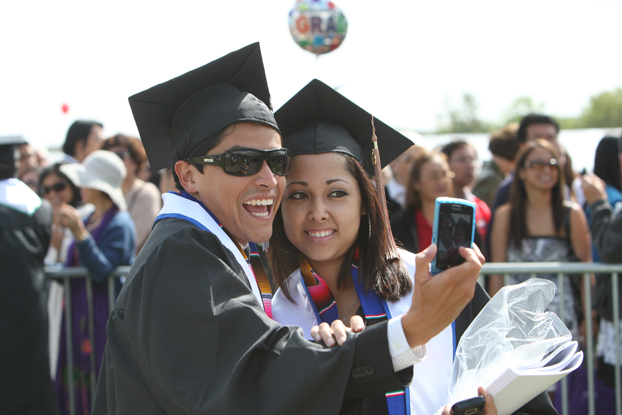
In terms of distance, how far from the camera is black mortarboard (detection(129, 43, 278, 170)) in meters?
2.07

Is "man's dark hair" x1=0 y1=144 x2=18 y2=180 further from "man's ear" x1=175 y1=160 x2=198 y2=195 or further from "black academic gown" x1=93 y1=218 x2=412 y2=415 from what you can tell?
"black academic gown" x1=93 y1=218 x2=412 y2=415

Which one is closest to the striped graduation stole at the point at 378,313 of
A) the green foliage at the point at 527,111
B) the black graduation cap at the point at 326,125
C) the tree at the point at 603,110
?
the black graduation cap at the point at 326,125

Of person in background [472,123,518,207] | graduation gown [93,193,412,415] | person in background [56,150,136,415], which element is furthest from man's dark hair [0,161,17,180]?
person in background [472,123,518,207]

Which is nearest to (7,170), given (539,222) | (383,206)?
(383,206)

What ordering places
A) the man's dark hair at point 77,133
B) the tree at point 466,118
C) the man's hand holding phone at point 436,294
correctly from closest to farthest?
the man's hand holding phone at point 436,294 < the man's dark hair at point 77,133 < the tree at point 466,118

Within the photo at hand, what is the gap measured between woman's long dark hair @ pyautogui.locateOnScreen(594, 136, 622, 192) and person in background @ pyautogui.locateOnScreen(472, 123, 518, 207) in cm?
128

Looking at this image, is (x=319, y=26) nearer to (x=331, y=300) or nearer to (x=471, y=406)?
→ (x=331, y=300)

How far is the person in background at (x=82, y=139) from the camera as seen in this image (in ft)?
22.4

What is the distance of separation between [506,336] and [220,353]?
3.38ft

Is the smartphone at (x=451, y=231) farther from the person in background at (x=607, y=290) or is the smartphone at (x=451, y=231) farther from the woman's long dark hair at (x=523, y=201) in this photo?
the woman's long dark hair at (x=523, y=201)

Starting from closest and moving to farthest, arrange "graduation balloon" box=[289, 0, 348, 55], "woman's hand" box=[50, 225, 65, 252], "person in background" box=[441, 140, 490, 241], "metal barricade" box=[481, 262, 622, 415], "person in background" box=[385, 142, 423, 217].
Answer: "metal barricade" box=[481, 262, 622, 415]
"graduation balloon" box=[289, 0, 348, 55]
"woman's hand" box=[50, 225, 65, 252]
"person in background" box=[441, 140, 490, 241]
"person in background" box=[385, 142, 423, 217]

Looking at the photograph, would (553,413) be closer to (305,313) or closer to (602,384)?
(305,313)

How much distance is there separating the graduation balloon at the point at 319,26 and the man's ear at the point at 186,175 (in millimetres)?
3087

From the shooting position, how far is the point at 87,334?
4836mm
